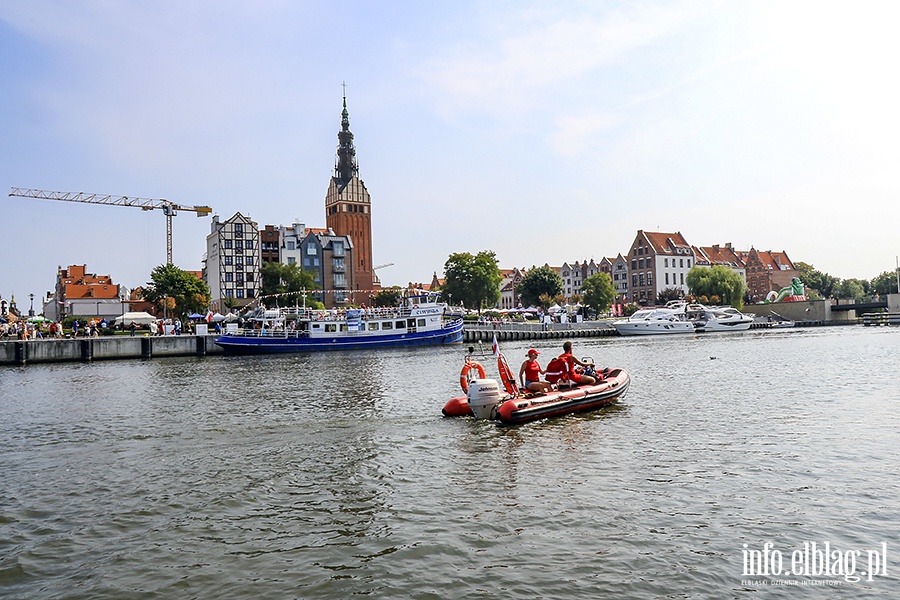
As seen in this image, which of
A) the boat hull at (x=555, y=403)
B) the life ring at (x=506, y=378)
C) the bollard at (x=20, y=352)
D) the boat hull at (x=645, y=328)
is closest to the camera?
the boat hull at (x=555, y=403)

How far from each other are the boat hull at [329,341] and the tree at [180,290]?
28.1 metres

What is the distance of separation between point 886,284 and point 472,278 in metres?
103

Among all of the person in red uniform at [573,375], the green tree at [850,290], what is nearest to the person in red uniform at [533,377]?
the person in red uniform at [573,375]

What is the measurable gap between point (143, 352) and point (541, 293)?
76.5m

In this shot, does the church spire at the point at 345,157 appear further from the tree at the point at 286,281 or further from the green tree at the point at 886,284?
the green tree at the point at 886,284

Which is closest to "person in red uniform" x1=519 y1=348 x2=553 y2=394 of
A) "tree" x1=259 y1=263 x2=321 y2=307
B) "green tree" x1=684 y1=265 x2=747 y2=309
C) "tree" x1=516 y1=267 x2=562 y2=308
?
"tree" x1=259 y1=263 x2=321 y2=307

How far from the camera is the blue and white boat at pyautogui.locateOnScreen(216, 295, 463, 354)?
2498 inches

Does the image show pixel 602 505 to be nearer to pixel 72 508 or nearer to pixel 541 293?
pixel 72 508

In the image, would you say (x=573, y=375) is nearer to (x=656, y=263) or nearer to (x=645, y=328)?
(x=645, y=328)

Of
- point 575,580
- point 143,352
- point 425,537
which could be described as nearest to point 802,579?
point 575,580

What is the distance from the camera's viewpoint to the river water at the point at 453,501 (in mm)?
8961

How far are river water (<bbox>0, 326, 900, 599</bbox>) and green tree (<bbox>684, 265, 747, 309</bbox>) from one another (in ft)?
317

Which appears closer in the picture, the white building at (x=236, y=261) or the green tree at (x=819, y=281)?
the white building at (x=236, y=261)

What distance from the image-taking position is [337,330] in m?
66.7
